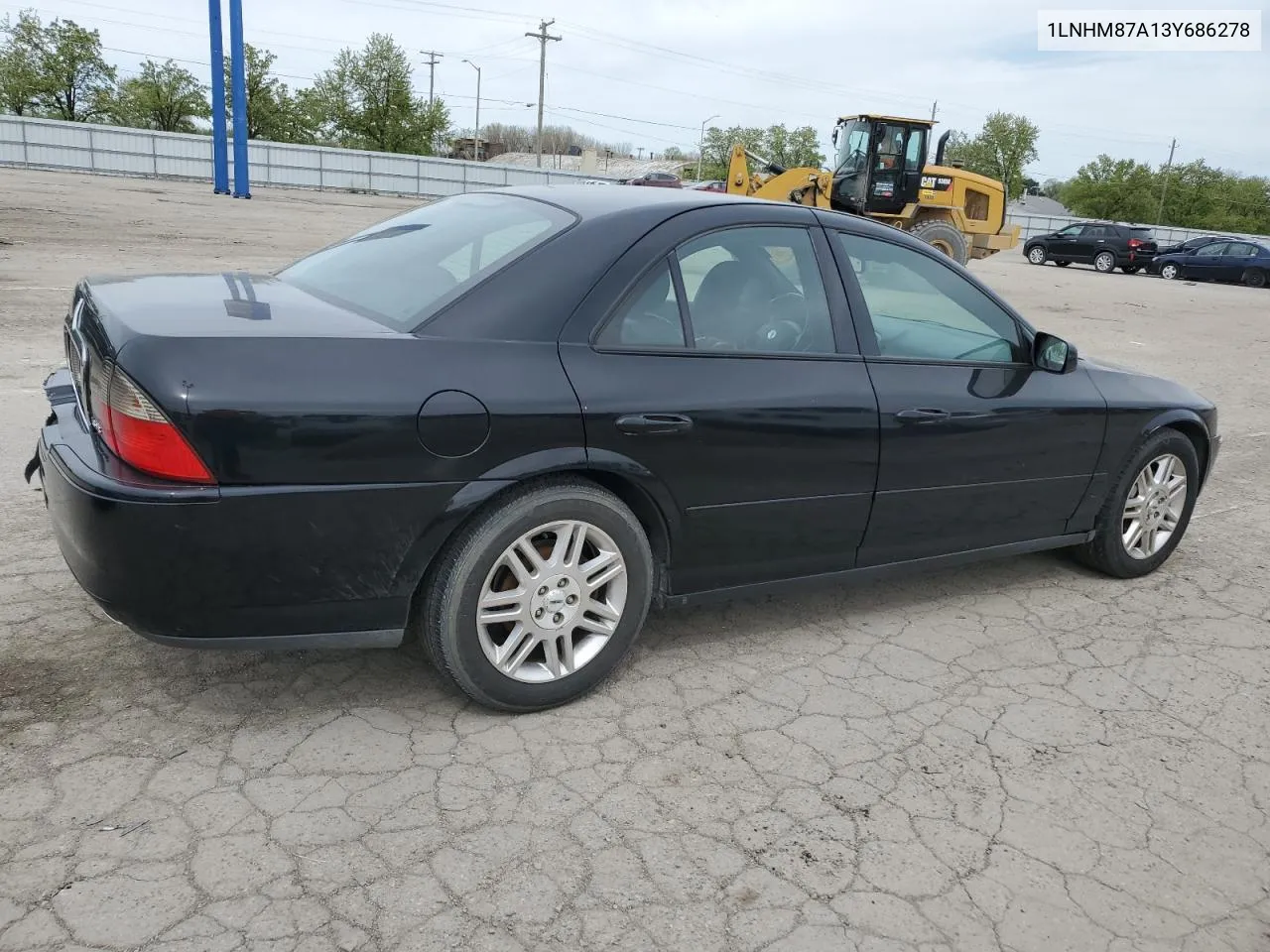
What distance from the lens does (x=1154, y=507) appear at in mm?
4625

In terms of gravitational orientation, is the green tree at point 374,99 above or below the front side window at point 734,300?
above

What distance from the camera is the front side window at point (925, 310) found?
3.68 m

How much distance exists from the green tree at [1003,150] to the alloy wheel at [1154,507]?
79.6 meters

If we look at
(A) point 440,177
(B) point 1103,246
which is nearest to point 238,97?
(A) point 440,177

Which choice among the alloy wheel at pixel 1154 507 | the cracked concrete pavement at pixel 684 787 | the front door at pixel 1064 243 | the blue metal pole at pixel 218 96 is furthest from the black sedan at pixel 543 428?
the front door at pixel 1064 243

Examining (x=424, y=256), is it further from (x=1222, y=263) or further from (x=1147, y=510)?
(x=1222, y=263)

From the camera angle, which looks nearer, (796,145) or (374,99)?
(374,99)

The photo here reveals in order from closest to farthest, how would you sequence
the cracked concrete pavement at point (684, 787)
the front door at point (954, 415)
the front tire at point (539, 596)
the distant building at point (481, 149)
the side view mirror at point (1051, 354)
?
1. the cracked concrete pavement at point (684, 787)
2. the front tire at point (539, 596)
3. the front door at point (954, 415)
4. the side view mirror at point (1051, 354)
5. the distant building at point (481, 149)

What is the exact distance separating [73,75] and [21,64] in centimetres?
258

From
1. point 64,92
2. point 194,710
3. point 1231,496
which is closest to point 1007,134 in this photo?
point 64,92

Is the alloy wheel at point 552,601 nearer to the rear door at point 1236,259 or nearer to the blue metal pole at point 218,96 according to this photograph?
the blue metal pole at point 218,96

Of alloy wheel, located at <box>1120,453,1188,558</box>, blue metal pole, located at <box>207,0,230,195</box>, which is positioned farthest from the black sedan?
blue metal pole, located at <box>207,0,230,195</box>

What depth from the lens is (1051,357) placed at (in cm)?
402

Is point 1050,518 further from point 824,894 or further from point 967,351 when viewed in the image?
point 824,894
